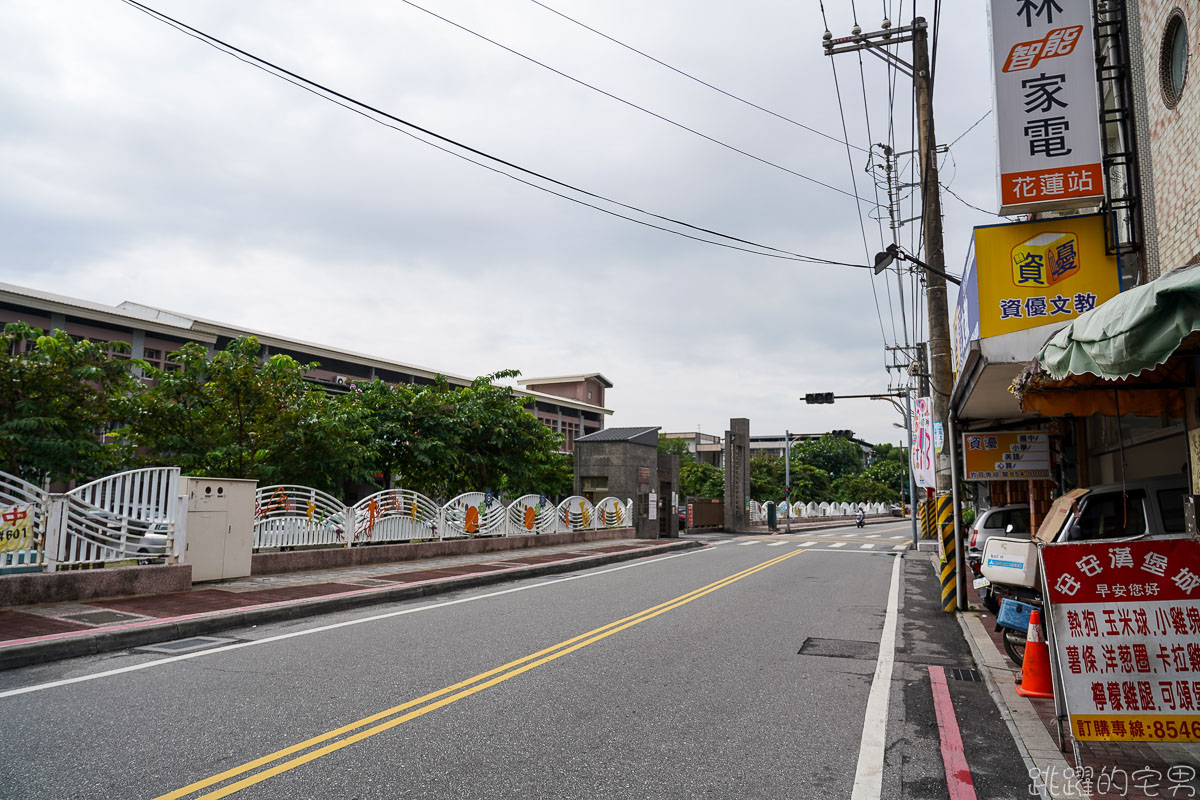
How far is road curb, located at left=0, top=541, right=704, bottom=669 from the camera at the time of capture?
24.3 feet

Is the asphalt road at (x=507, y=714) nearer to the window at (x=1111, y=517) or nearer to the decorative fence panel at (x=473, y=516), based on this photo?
the window at (x=1111, y=517)

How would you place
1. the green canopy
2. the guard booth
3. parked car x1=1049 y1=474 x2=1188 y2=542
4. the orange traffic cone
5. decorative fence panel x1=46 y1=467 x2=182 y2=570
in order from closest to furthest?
the green canopy
the orange traffic cone
parked car x1=1049 y1=474 x2=1188 y2=542
decorative fence panel x1=46 y1=467 x2=182 y2=570
the guard booth

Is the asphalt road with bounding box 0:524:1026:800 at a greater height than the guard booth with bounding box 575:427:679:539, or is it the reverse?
the guard booth with bounding box 575:427:679:539

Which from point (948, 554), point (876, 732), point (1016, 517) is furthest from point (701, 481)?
point (876, 732)

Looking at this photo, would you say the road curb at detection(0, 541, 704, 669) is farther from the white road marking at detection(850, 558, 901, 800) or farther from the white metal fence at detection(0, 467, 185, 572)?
the white road marking at detection(850, 558, 901, 800)

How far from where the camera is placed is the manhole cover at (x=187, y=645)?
26.5 ft

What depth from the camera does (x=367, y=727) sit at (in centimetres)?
528

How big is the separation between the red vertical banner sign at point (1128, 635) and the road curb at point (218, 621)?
886 cm

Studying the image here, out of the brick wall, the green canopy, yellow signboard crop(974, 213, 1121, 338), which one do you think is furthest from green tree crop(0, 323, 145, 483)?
the brick wall

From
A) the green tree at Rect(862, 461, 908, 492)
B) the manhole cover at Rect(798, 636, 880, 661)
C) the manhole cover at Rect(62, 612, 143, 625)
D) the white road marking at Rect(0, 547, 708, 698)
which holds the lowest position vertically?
the manhole cover at Rect(798, 636, 880, 661)

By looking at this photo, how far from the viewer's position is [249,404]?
16859mm

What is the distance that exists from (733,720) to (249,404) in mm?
14475

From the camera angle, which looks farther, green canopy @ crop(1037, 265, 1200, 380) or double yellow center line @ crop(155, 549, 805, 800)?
double yellow center line @ crop(155, 549, 805, 800)

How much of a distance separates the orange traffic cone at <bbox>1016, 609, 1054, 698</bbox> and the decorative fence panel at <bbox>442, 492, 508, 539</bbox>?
14930 millimetres
